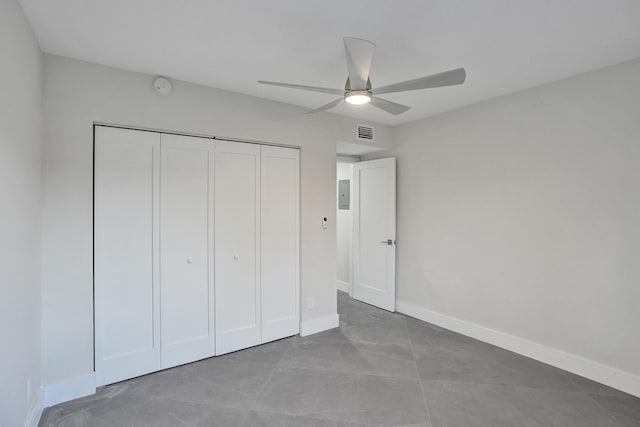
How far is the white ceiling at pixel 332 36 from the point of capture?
1755 millimetres

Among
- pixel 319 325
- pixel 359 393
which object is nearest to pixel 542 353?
pixel 359 393

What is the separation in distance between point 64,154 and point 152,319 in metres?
1.48

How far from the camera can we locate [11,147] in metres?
1.61

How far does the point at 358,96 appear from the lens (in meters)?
2.05

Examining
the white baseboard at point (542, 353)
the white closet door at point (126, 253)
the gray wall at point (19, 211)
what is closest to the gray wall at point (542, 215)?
Result: the white baseboard at point (542, 353)

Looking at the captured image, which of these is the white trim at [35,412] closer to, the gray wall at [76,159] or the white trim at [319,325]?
the gray wall at [76,159]

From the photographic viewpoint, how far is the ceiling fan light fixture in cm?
202

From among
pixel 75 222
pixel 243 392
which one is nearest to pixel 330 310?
pixel 243 392

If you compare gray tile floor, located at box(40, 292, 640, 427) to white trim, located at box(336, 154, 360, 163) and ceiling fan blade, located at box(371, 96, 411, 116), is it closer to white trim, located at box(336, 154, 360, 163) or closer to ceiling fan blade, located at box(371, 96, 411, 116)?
ceiling fan blade, located at box(371, 96, 411, 116)

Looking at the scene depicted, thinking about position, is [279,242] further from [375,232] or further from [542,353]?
[542,353]

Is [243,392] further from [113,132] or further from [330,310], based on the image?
[113,132]

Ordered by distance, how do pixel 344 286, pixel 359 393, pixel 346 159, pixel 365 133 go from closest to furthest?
1. pixel 359 393
2. pixel 365 133
3. pixel 346 159
4. pixel 344 286

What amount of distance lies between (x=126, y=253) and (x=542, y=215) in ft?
12.3

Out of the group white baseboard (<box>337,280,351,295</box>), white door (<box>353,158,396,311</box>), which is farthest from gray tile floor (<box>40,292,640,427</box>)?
white baseboard (<box>337,280,351,295</box>)
